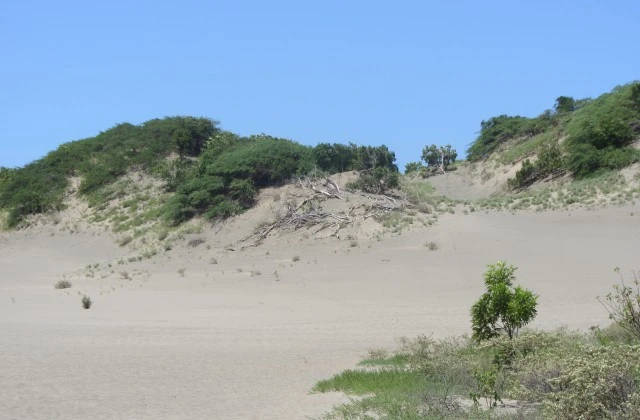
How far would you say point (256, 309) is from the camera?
2533 cm

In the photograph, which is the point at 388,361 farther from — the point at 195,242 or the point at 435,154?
the point at 435,154

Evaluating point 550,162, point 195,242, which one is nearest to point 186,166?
point 195,242

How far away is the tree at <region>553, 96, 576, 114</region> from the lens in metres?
66.1

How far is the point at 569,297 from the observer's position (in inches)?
971

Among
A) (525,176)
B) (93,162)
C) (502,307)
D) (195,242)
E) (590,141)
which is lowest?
(502,307)

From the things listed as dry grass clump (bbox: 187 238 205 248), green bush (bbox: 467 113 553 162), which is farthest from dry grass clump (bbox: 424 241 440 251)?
green bush (bbox: 467 113 553 162)

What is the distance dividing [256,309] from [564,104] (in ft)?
166

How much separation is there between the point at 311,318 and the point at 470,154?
5145 centimetres

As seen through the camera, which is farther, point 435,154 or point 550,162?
point 435,154

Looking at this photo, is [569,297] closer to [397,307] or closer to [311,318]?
[397,307]

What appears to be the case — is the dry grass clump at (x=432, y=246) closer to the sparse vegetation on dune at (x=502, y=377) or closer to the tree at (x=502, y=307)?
the sparse vegetation on dune at (x=502, y=377)

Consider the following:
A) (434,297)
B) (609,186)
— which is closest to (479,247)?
(434,297)

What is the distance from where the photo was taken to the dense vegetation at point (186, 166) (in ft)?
139

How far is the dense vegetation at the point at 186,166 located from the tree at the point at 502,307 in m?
26.0
